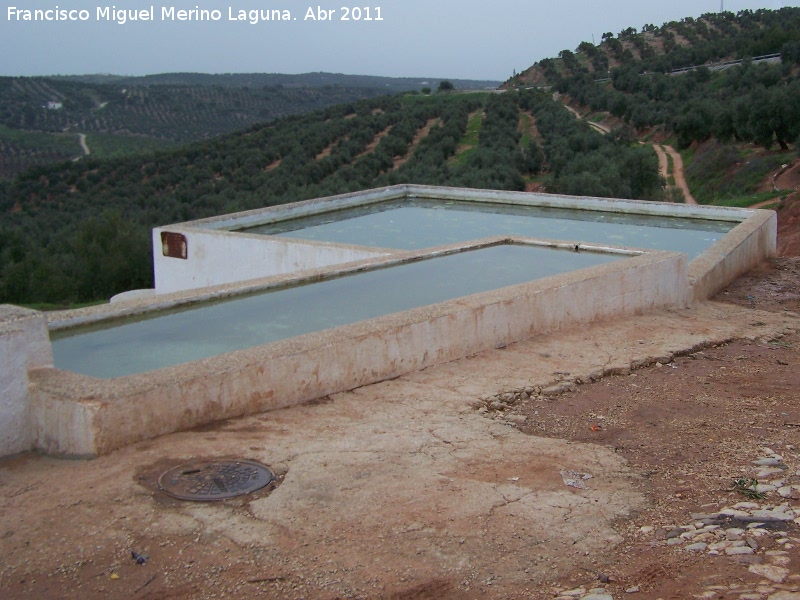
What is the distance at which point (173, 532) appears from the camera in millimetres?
3846

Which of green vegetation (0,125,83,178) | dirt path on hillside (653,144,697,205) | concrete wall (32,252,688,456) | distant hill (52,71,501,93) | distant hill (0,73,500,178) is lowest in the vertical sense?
concrete wall (32,252,688,456)

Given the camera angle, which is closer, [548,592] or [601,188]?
[548,592]

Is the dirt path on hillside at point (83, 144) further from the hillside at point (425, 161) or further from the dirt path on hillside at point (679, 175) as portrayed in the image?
the dirt path on hillside at point (679, 175)

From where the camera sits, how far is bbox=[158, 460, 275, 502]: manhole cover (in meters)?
4.22

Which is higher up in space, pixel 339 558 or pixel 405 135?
pixel 405 135

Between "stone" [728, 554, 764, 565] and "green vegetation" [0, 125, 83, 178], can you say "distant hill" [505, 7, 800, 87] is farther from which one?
"stone" [728, 554, 764, 565]

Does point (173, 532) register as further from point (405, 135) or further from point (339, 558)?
point (405, 135)

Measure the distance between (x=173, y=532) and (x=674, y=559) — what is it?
2053 millimetres

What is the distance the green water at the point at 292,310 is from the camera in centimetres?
591

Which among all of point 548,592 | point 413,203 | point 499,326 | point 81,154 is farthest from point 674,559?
point 81,154

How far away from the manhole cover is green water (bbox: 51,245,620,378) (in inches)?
49.6

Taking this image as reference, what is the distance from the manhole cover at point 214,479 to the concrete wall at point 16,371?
0.96 metres

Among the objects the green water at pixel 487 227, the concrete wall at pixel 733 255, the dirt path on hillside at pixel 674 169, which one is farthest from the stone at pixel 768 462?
the dirt path on hillside at pixel 674 169

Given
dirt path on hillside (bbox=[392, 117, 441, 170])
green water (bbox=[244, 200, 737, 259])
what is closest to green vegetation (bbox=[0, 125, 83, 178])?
dirt path on hillside (bbox=[392, 117, 441, 170])
